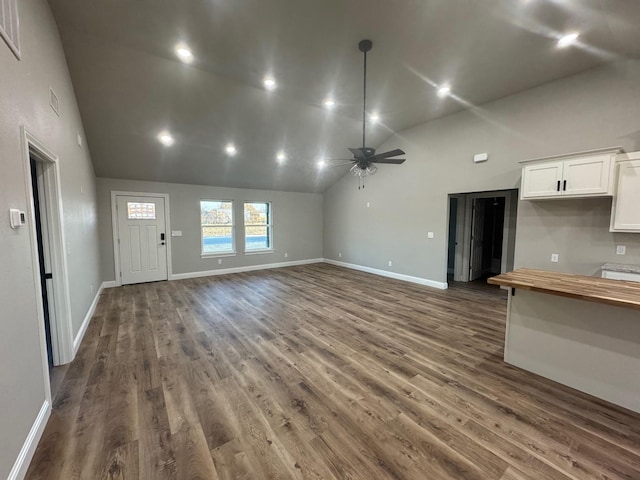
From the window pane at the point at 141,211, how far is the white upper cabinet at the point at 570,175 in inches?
286

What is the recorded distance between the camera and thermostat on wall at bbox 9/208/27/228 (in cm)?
157

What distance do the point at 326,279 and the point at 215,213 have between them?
345 cm

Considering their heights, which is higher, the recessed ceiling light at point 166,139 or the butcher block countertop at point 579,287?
the recessed ceiling light at point 166,139

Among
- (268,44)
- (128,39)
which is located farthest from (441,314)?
(128,39)

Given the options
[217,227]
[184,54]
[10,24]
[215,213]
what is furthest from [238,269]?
[10,24]

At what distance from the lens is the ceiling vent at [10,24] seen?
1.55m

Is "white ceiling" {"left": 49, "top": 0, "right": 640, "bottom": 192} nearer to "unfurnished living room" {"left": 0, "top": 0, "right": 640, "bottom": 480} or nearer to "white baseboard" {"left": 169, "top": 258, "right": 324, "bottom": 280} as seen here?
"unfurnished living room" {"left": 0, "top": 0, "right": 640, "bottom": 480}

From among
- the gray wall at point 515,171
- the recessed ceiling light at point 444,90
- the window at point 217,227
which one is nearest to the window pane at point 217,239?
the window at point 217,227

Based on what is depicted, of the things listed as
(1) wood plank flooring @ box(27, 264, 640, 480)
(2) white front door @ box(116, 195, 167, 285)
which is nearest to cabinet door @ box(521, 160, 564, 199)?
(1) wood plank flooring @ box(27, 264, 640, 480)

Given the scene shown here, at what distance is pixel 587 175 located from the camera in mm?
3348

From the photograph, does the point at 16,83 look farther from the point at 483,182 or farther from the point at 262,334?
the point at 483,182

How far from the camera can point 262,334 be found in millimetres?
3361

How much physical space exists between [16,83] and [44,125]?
71 cm

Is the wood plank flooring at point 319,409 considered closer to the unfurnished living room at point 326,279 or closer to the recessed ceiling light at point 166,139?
the unfurnished living room at point 326,279
